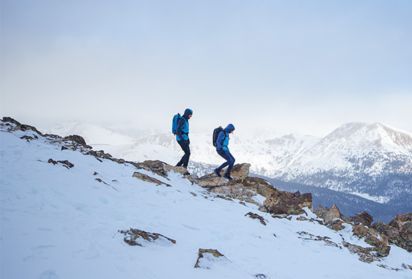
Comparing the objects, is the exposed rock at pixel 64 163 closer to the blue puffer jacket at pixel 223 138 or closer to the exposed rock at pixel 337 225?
the blue puffer jacket at pixel 223 138

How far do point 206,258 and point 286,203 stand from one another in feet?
48.6

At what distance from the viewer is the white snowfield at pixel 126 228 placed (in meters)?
9.05

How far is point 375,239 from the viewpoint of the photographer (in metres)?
20.3

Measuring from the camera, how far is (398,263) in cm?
1838

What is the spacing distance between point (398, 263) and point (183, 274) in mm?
13262

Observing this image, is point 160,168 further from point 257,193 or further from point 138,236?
point 138,236

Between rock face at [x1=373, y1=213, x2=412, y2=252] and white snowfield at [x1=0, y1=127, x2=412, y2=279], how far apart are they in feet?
8.07

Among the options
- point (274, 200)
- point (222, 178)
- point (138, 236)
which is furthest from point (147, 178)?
point (138, 236)

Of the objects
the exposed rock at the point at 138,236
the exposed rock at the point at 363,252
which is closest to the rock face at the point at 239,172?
the exposed rock at the point at 363,252

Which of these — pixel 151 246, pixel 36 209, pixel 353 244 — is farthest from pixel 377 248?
pixel 36 209

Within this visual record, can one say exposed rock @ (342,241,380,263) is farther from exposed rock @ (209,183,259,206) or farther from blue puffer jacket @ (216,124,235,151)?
blue puffer jacket @ (216,124,235,151)

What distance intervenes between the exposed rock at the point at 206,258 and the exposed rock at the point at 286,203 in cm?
1207

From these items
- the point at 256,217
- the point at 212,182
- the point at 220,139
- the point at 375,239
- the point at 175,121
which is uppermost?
the point at 175,121

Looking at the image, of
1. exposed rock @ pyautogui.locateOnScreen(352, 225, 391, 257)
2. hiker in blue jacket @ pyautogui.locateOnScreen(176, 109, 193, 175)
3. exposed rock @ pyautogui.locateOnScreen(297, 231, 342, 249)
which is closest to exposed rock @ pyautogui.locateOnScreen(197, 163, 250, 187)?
hiker in blue jacket @ pyautogui.locateOnScreen(176, 109, 193, 175)
